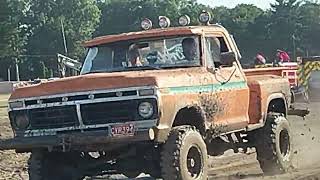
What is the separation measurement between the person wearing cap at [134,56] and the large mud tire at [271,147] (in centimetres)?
285

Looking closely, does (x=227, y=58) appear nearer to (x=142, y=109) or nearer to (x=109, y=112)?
(x=142, y=109)

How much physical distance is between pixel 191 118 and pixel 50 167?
1.95 metres

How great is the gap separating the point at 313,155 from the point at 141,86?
640 cm

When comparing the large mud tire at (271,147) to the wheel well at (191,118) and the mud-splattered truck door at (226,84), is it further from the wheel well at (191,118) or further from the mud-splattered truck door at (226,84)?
the wheel well at (191,118)

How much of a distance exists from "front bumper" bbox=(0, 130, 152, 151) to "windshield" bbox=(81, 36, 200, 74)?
1674 millimetres

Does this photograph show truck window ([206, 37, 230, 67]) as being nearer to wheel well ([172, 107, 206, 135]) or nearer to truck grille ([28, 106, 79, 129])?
wheel well ([172, 107, 206, 135])

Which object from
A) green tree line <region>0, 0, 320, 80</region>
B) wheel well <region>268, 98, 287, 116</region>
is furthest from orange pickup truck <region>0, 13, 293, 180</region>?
green tree line <region>0, 0, 320, 80</region>

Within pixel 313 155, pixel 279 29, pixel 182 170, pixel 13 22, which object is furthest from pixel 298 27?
pixel 182 170

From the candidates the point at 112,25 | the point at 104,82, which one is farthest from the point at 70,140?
the point at 112,25

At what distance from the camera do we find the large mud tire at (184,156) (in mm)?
9953

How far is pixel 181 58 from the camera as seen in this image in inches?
444

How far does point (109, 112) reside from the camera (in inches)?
391

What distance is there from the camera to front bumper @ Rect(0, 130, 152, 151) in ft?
31.6

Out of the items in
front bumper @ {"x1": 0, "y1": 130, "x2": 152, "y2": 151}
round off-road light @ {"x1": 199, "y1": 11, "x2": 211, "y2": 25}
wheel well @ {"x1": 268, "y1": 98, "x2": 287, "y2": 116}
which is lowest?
wheel well @ {"x1": 268, "y1": 98, "x2": 287, "y2": 116}
